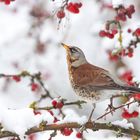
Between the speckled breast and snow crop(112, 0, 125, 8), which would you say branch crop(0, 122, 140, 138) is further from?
snow crop(112, 0, 125, 8)

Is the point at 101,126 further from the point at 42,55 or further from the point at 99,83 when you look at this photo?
the point at 42,55

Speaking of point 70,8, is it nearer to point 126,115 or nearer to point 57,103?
point 57,103

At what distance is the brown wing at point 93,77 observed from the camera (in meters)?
3.13

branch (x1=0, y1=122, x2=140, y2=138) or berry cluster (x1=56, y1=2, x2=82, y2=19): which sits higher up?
berry cluster (x1=56, y1=2, x2=82, y2=19)

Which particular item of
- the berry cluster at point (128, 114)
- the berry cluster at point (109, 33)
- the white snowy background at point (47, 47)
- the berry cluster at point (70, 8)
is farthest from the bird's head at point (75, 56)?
the white snowy background at point (47, 47)

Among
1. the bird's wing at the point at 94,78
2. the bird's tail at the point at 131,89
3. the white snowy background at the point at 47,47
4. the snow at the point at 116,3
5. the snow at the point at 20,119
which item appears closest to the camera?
the snow at the point at 20,119

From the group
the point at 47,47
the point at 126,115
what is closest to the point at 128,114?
the point at 126,115

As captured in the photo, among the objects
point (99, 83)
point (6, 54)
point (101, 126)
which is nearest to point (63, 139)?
point (99, 83)

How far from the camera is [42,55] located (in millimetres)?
6297

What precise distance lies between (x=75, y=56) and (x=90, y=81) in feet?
0.72

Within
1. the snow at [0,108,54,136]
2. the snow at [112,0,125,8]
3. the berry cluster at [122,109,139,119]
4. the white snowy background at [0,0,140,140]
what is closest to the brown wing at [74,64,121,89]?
the berry cluster at [122,109,139,119]

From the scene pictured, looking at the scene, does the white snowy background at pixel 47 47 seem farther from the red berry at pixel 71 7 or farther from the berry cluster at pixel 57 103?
the berry cluster at pixel 57 103

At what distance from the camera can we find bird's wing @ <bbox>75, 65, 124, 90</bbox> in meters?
3.12

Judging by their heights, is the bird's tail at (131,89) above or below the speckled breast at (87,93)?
above
